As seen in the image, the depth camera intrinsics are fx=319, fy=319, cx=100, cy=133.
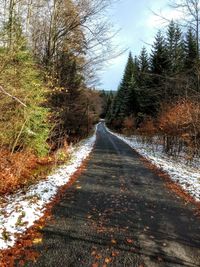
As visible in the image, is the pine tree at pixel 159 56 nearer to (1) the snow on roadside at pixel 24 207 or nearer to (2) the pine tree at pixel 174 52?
(2) the pine tree at pixel 174 52

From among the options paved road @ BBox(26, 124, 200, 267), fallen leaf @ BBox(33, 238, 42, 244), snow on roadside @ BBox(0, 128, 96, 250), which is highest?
Result: snow on roadside @ BBox(0, 128, 96, 250)

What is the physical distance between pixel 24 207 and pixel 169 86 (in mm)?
16523

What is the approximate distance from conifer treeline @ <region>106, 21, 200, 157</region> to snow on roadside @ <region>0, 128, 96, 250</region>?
25.9 feet

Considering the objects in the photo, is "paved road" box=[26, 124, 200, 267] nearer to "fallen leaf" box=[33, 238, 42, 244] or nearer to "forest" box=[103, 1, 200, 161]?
"fallen leaf" box=[33, 238, 42, 244]

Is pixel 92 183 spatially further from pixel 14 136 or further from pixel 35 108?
pixel 35 108

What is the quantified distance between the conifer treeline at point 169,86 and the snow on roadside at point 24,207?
7907 millimetres

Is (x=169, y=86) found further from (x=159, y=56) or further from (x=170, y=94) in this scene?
(x=159, y=56)

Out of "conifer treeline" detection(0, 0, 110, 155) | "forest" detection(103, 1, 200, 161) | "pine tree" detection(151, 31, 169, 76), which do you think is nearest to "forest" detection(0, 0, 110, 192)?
"conifer treeline" detection(0, 0, 110, 155)

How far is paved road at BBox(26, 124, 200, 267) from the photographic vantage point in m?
5.26

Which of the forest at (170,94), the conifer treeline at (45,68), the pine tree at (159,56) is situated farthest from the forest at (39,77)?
the pine tree at (159,56)

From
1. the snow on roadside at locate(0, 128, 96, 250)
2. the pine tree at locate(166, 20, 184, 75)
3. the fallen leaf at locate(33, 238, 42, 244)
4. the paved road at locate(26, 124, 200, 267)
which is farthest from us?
the pine tree at locate(166, 20, 184, 75)

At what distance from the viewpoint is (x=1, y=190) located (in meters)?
10.1

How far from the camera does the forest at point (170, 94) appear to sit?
17203mm

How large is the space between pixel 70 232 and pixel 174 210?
3134 millimetres
